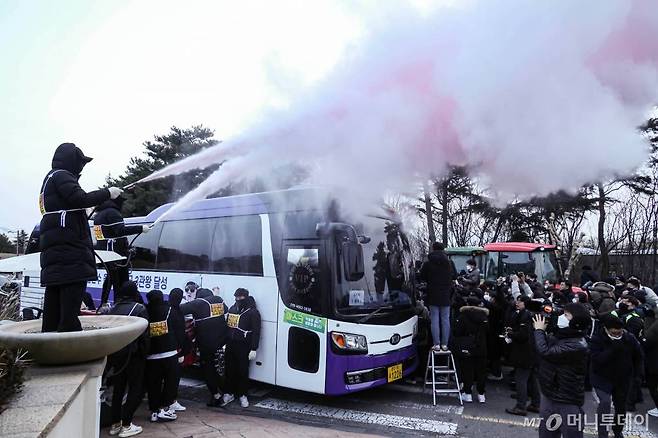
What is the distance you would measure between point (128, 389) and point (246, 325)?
67.1 inches

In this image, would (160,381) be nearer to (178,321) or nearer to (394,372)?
(178,321)

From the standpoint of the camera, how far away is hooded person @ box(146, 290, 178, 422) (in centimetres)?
568

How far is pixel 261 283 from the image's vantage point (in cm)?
675

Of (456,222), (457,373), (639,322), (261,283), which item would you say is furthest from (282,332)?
(456,222)

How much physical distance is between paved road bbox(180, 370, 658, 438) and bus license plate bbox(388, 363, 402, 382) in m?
0.44

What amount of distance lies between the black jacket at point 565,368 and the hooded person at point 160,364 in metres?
4.43

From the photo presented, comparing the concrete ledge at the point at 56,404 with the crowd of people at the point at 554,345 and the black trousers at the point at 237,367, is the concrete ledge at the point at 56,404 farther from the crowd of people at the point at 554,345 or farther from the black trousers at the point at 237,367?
the crowd of people at the point at 554,345

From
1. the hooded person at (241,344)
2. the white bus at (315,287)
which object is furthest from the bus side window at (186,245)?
the hooded person at (241,344)

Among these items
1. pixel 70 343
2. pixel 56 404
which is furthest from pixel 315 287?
pixel 56 404

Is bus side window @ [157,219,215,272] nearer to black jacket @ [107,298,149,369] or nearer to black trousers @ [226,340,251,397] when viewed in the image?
black trousers @ [226,340,251,397]

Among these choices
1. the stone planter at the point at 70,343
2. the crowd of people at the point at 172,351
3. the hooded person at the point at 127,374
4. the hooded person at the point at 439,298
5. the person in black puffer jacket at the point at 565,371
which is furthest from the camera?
the hooded person at the point at 439,298

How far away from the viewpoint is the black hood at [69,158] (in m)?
3.72

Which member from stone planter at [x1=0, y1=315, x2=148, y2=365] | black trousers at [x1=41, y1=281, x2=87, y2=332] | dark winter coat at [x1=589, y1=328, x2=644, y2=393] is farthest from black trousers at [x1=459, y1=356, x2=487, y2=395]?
black trousers at [x1=41, y1=281, x2=87, y2=332]

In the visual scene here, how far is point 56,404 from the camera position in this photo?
281 cm
